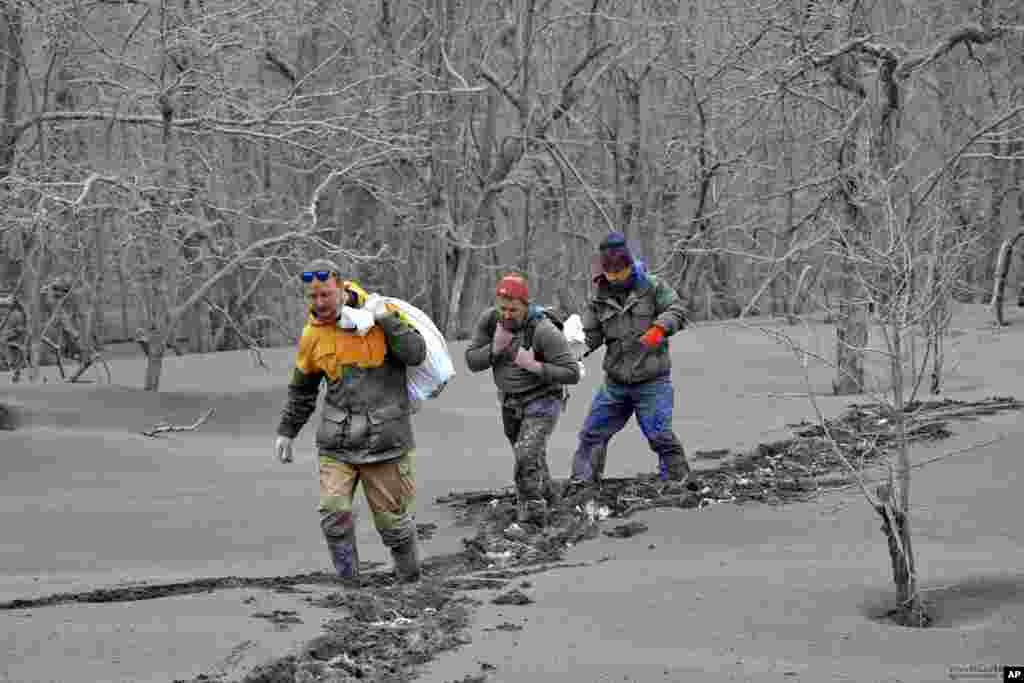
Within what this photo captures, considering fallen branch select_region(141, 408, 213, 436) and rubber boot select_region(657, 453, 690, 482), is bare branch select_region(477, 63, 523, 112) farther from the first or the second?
rubber boot select_region(657, 453, 690, 482)

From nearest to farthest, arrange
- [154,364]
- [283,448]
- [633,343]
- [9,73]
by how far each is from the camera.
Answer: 1. [283,448]
2. [633,343]
3. [154,364]
4. [9,73]

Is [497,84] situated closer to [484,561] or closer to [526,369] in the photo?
[526,369]

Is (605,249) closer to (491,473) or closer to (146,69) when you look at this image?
(491,473)

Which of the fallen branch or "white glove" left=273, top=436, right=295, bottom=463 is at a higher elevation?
"white glove" left=273, top=436, right=295, bottom=463

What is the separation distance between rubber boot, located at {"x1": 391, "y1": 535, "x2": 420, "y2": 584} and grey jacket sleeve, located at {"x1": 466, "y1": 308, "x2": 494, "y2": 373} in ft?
6.07

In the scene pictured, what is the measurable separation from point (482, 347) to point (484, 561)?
5.01 ft

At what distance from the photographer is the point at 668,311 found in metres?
9.77

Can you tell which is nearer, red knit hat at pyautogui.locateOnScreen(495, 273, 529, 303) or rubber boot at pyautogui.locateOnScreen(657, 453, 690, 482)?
red knit hat at pyautogui.locateOnScreen(495, 273, 529, 303)

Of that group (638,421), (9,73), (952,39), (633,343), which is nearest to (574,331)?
(633,343)

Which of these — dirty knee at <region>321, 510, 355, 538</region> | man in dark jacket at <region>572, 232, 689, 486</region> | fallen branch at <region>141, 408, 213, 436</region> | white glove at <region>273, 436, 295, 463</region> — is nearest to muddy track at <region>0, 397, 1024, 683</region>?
dirty knee at <region>321, 510, 355, 538</region>

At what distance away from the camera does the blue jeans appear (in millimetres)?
9906

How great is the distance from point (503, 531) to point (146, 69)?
38.2 ft

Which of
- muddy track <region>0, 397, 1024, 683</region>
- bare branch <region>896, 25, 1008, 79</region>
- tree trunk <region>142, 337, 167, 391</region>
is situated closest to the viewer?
muddy track <region>0, 397, 1024, 683</region>

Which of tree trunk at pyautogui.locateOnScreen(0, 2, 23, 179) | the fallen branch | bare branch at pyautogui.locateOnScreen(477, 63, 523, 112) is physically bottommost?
the fallen branch
